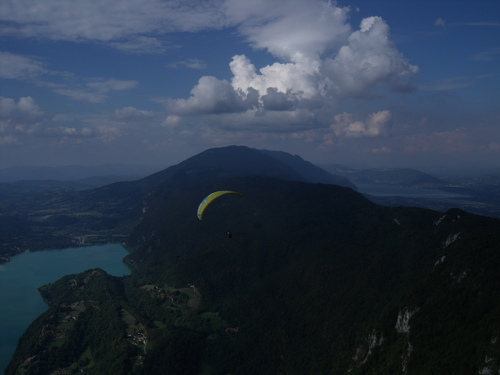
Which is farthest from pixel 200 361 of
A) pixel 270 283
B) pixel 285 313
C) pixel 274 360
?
pixel 270 283

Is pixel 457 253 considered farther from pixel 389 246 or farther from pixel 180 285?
pixel 180 285

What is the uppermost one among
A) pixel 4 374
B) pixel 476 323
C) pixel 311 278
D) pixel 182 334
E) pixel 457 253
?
pixel 457 253

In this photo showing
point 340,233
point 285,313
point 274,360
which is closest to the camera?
point 274,360

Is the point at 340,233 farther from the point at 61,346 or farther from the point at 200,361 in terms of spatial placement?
the point at 61,346

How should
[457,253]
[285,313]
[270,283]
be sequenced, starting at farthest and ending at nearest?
1. [270,283]
2. [285,313]
3. [457,253]

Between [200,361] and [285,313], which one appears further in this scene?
[285,313]

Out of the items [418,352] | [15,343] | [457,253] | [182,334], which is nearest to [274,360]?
[182,334]

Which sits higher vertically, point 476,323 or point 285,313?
point 476,323
